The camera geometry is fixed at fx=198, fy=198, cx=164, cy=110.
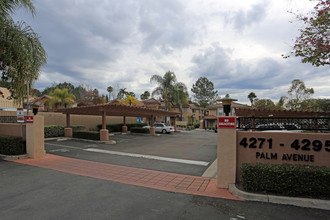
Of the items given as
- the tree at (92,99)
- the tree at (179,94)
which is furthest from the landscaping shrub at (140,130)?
the tree at (92,99)

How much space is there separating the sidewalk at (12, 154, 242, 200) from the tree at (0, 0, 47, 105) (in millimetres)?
3717

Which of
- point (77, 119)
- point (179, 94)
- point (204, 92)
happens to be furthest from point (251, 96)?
point (77, 119)

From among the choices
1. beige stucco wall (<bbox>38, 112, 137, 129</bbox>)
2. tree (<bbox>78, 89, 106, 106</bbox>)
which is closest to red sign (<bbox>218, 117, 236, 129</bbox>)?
beige stucco wall (<bbox>38, 112, 137, 129</bbox>)

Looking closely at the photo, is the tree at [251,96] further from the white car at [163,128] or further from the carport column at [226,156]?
the carport column at [226,156]

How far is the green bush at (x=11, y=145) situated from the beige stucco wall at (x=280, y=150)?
32.4 ft

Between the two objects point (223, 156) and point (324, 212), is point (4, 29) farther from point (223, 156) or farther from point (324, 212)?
point (324, 212)

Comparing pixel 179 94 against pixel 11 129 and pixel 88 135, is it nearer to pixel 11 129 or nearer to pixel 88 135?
pixel 88 135

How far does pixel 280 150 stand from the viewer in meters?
5.46

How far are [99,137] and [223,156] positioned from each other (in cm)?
1313

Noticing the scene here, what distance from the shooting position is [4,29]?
8.36m

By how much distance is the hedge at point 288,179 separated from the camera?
14.6 feet

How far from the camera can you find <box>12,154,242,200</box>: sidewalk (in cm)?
553

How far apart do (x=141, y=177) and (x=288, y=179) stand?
168 inches

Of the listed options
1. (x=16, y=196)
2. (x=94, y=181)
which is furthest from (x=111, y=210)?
(x=16, y=196)
